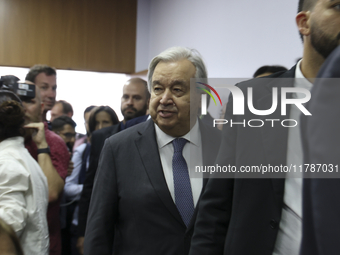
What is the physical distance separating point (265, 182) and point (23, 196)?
1152mm

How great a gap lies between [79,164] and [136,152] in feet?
6.54

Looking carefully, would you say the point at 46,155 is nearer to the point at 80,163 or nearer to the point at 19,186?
the point at 19,186

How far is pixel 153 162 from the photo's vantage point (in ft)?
5.41

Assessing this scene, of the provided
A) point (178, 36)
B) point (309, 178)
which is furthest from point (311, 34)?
point (178, 36)

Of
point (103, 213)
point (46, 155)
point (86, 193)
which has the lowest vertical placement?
point (86, 193)

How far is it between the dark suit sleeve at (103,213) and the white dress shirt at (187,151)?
229 millimetres

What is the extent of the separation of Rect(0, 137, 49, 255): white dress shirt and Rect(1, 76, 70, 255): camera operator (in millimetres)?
326

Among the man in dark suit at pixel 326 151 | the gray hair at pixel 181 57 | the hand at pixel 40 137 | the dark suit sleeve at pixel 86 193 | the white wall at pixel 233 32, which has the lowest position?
the dark suit sleeve at pixel 86 193

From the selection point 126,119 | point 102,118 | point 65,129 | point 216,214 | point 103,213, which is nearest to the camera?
point 216,214

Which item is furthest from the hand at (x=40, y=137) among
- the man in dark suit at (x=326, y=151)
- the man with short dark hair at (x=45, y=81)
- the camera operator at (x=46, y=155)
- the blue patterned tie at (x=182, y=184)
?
the man in dark suit at (x=326, y=151)

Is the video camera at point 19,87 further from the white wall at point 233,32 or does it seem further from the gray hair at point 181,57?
the white wall at point 233,32

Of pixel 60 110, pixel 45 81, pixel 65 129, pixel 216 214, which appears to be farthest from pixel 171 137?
pixel 60 110

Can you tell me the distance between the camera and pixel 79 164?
11.7ft

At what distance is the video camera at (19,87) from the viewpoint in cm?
229
